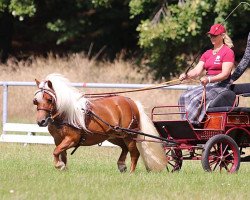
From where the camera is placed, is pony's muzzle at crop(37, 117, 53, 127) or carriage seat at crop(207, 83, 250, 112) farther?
carriage seat at crop(207, 83, 250, 112)

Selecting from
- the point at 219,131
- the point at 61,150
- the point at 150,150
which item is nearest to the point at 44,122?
the point at 61,150

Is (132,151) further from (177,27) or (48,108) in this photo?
(177,27)

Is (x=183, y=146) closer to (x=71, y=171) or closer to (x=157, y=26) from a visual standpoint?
(x=71, y=171)

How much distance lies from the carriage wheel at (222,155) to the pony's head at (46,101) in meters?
2.14

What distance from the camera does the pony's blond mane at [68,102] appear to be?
1243 centimetres

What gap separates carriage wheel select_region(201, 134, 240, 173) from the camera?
12453mm

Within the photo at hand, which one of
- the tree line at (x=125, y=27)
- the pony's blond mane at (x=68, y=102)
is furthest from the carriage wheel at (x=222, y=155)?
the tree line at (x=125, y=27)

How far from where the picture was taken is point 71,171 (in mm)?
12547

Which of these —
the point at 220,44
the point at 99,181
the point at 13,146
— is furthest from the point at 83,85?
the point at 99,181

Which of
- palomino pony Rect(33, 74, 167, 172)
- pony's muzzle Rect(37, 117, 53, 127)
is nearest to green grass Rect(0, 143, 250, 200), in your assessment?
palomino pony Rect(33, 74, 167, 172)

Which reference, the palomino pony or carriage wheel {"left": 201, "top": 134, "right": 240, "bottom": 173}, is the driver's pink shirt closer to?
carriage wheel {"left": 201, "top": 134, "right": 240, "bottom": 173}

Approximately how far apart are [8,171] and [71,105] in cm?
123

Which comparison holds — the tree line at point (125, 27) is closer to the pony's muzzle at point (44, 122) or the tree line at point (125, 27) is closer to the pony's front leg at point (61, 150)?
the pony's front leg at point (61, 150)

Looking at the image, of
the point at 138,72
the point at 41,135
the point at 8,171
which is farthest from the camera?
the point at 138,72
